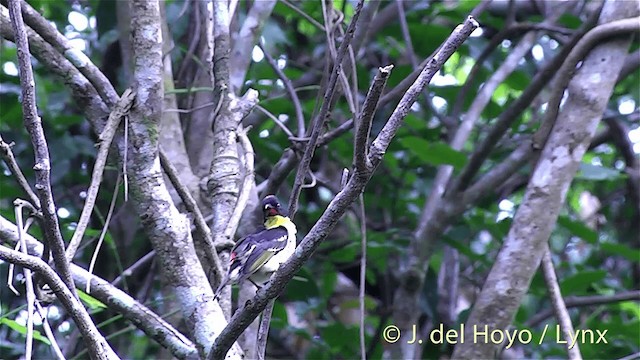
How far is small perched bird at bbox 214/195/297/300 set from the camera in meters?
2.65

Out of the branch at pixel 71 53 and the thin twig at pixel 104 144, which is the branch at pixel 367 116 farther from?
the branch at pixel 71 53

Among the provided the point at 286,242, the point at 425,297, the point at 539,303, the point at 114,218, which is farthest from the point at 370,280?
the point at 286,242

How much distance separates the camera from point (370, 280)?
5016mm

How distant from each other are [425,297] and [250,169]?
194 centimetres

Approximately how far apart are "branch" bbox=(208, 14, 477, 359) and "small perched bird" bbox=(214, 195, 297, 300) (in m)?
0.59

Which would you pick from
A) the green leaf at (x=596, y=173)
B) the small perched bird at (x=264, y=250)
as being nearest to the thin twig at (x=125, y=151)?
the small perched bird at (x=264, y=250)

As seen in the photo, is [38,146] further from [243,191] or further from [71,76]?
[243,191]

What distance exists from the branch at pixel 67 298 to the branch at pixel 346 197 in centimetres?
31

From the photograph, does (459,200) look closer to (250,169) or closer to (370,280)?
(370,280)

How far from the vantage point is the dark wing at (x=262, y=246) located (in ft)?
8.80

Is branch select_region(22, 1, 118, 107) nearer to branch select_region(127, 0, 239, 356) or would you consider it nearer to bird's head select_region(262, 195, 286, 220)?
branch select_region(127, 0, 239, 356)

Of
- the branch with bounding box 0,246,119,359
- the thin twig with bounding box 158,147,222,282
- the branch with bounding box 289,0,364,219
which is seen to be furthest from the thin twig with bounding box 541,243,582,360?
the branch with bounding box 0,246,119,359

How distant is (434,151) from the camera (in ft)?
12.7

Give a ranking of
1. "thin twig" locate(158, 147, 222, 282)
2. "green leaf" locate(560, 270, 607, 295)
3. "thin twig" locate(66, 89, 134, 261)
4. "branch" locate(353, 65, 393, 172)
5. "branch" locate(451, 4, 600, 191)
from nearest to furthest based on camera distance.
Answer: "branch" locate(353, 65, 393, 172)
"thin twig" locate(66, 89, 134, 261)
"thin twig" locate(158, 147, 222, 282)
"branch" locate(451, 4, 600, 191)
"green leaf" locate(560, 270, 607, 295)
